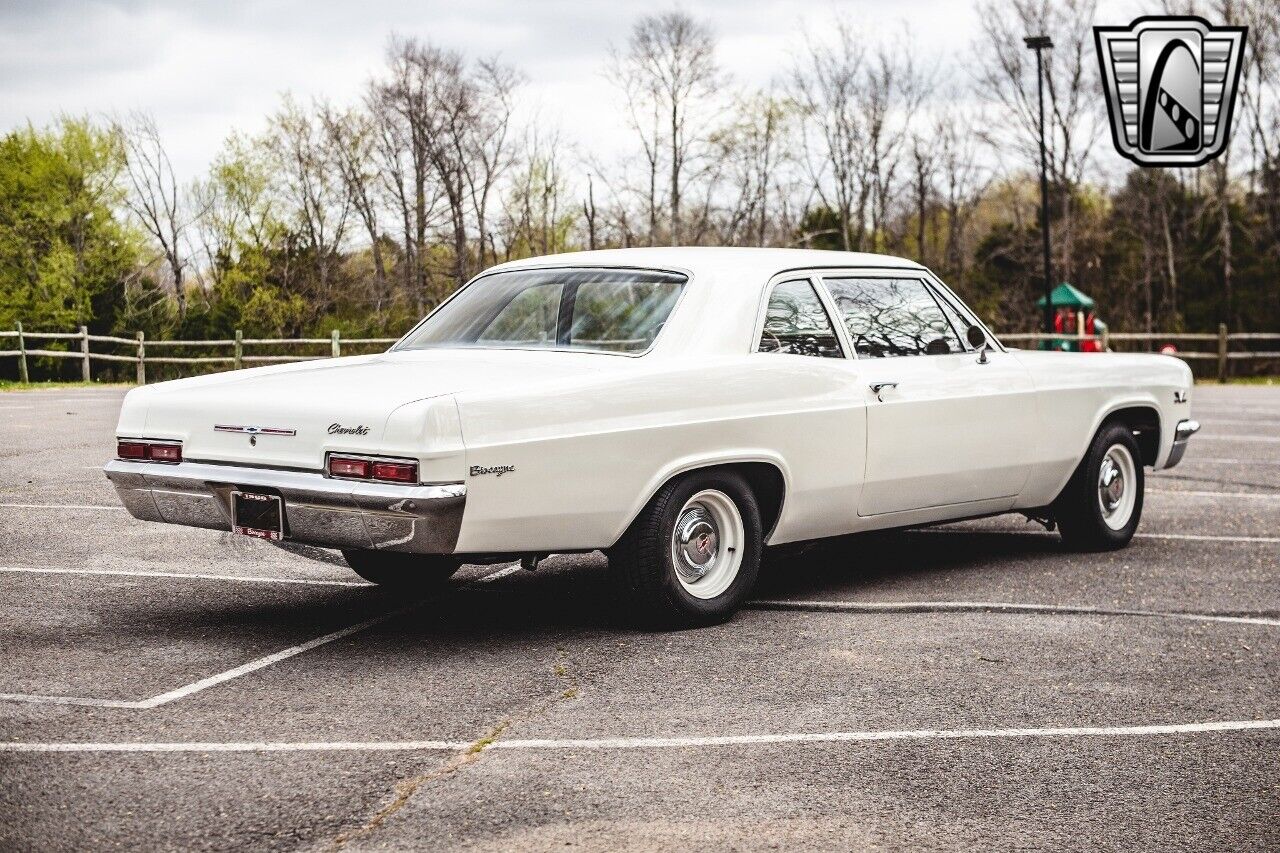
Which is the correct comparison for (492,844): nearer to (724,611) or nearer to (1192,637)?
(724,611)

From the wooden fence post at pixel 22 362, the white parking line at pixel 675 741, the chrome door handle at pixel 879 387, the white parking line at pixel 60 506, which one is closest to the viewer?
the white parking line at pixel 675 741

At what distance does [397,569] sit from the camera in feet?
22.8

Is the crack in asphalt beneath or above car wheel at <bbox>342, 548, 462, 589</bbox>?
beneath

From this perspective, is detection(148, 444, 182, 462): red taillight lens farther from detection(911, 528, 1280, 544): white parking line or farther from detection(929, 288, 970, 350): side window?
detection(911, 528, 1280, 544): white parking line

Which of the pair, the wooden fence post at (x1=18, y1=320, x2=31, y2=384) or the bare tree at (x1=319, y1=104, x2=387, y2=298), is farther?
the bare tree at (x1=319, y1=104, x2=387, y2=298)

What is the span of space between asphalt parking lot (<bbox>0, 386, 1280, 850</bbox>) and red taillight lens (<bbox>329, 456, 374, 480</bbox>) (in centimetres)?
69

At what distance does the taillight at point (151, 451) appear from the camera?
582 cm

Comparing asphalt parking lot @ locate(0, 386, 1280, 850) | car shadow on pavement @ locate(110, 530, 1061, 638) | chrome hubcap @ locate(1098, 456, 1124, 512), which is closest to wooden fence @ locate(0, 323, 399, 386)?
car shadow on pavement @ locate(110, 530, 1061, 638)

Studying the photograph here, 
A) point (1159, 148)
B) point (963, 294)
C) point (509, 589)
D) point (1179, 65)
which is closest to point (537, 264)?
point (509, 589)

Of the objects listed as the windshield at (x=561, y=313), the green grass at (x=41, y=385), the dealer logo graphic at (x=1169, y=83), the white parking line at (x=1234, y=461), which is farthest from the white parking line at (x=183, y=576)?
the green grass at (x=41, y=385)

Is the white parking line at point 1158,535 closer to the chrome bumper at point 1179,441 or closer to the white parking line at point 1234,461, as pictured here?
the chrome bumper at point 1179,441

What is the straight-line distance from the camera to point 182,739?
433 cm

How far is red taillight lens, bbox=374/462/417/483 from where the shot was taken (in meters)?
5.09

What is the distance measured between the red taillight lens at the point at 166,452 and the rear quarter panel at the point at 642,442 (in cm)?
134
